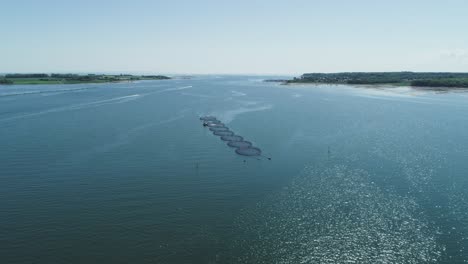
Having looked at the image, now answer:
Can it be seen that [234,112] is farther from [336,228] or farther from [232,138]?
[336,228]

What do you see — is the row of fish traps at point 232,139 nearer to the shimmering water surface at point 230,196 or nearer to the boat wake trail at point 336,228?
the shimmering water surface at point 230,196

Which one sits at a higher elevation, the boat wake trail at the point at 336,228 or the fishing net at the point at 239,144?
the fishing net at the point at 239,144

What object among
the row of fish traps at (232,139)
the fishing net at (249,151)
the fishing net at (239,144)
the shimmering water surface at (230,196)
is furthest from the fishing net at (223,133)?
the fishing net at (249,151)

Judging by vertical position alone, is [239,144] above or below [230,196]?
above

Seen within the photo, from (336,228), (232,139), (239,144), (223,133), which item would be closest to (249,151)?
(239,144)

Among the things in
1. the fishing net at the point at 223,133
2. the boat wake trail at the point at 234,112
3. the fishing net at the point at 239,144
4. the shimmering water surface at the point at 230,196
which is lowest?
the boat wake trail at the point at 234,112
